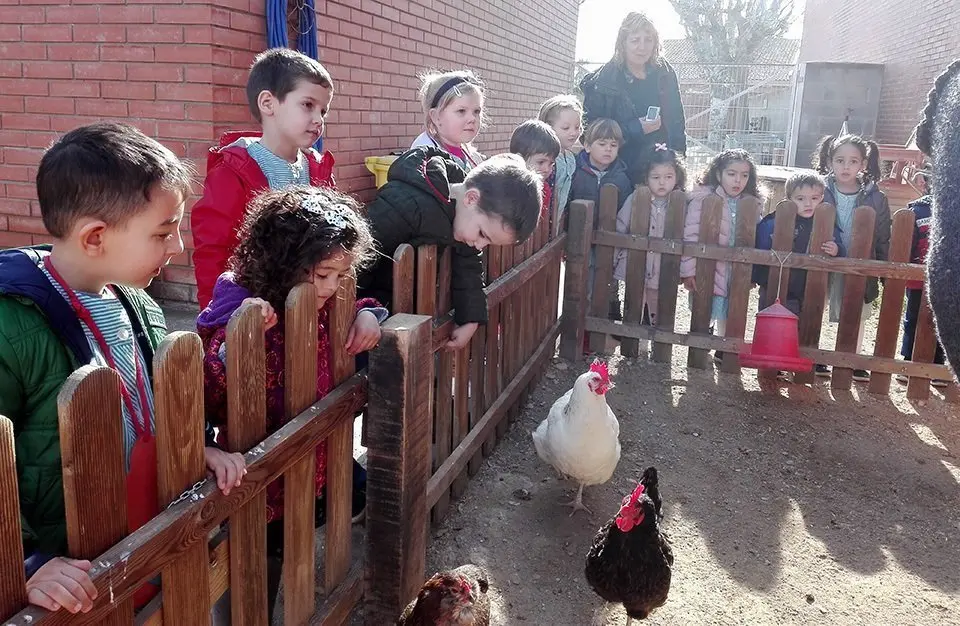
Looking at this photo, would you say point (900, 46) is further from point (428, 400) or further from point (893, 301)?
point (428, 400)

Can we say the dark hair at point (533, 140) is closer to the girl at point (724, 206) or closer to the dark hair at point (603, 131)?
the dark hair at point (603, 131)

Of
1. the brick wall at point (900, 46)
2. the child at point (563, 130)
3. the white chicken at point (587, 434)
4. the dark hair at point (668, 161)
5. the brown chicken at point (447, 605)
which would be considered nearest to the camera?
the brown chicken at point (447, 605)

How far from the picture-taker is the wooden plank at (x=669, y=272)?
533cm

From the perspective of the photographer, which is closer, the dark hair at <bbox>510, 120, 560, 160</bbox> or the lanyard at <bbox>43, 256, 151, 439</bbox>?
the lanyard at <bbox>43, 256, 151, 439</bbox>

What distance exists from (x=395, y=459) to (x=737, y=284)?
376 centimetres

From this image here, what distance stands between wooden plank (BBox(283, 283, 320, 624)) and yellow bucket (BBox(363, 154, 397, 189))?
4.00 m

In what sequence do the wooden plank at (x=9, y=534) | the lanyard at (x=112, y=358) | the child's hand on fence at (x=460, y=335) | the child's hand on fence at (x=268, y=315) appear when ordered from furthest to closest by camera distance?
the child's hand on fence at (x=460, y=335), the child's hand on fence at (x=268, y=315), the lanyard at (x=112, y=358), the wooden plank at (x=9, y=534)

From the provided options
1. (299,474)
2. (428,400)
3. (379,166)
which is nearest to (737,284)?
(379,166)

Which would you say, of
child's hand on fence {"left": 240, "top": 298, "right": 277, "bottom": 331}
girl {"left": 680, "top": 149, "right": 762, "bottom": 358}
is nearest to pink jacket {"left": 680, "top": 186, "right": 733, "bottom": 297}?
girl {"left": 680, "top": 149, "right": 762, "bottom": 358}

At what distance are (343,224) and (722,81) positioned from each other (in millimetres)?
24515

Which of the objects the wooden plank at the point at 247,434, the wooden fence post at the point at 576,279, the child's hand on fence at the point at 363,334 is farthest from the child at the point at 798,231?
the wooden plank at the point at 247,434

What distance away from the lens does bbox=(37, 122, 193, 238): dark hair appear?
1.44 meters

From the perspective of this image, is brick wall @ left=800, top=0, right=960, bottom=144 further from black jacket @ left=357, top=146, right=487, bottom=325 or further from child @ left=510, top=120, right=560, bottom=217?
black jacket @ left=357, top=146, right=487, bottom=325

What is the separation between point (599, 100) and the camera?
20.2ft
